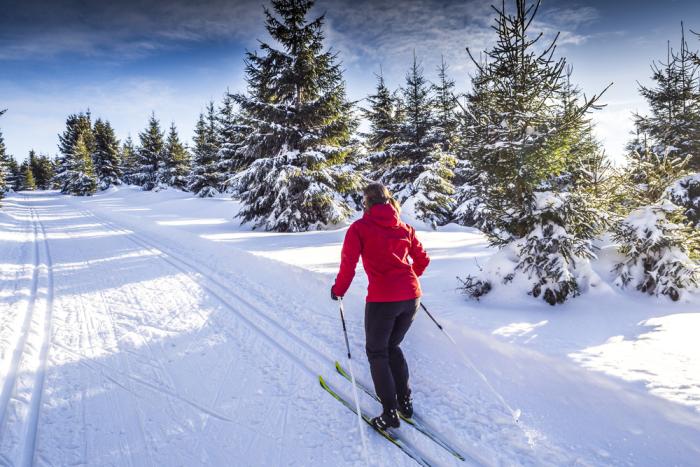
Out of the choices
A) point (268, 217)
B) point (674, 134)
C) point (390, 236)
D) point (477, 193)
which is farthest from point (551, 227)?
point (674, 134)

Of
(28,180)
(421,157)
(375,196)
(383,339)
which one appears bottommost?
(383,339)

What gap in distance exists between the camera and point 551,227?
18.0 ft

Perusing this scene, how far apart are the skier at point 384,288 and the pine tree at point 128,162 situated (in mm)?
59077

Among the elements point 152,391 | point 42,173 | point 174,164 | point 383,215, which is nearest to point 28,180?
point 42,173

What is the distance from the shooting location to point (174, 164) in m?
41.9

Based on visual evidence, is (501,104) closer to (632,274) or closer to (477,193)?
(477,193)

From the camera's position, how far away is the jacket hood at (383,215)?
9.94 feet

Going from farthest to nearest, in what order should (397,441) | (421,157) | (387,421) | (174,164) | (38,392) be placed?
1. (174,164)
2. (421,157)
3. (38,392)
4. (387,421)
5. (397,441)

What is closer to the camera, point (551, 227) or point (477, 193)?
point (551, 227)

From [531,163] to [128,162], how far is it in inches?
2880

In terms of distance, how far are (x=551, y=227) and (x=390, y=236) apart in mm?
3836

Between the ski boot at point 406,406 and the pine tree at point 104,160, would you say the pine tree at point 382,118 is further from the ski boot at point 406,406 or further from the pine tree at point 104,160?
the pine tree at point 104,160

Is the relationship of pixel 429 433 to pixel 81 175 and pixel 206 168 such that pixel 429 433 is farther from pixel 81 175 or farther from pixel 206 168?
pixel 81 175

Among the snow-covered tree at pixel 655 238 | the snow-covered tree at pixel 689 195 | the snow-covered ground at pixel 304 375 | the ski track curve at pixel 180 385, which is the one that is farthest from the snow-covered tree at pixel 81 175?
the snow-covered tree at pixel 689 195
